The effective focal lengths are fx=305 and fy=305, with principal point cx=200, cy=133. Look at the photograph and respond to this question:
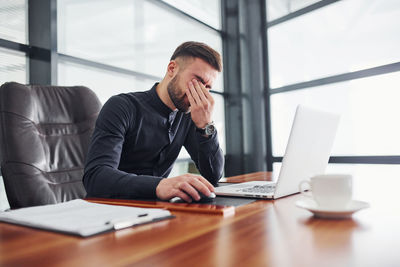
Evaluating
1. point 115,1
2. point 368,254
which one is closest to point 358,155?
point 115,1

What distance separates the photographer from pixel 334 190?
579mm

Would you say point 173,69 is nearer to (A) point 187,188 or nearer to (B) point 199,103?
(B) point 199,103

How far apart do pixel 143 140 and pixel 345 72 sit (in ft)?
8.97

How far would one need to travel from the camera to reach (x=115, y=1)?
268 cm

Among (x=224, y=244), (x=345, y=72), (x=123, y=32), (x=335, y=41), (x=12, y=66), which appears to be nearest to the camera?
(x=224, y=244)

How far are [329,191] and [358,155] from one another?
2982 mm

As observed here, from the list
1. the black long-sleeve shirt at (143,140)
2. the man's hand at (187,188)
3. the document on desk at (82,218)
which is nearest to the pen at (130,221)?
the document on desk at (82,218)

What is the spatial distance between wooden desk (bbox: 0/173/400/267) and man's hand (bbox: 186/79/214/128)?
0.73m

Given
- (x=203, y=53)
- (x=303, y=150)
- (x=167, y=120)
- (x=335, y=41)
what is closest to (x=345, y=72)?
(x=335, y=41)

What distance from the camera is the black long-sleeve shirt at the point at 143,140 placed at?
1057 millimetres

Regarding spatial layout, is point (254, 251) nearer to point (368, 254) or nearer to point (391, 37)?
point (368, 254)

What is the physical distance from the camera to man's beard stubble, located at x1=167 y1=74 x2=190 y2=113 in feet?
4.49

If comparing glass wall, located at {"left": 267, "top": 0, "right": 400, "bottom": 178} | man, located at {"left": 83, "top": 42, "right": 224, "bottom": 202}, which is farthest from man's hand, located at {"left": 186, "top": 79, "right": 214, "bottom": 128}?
glass wall, located at {"left": 267, "top": 0, "right": 400, "bottom": 178}

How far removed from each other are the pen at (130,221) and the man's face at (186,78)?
0.87 metres
